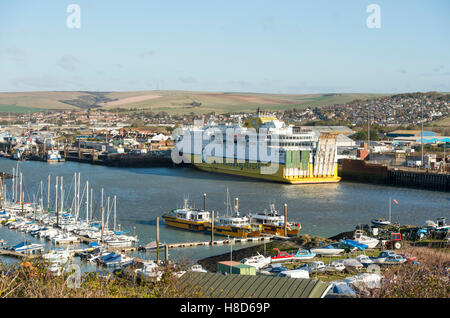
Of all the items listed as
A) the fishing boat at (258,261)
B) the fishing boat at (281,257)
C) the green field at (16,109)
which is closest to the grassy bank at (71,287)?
the fishing boat at (258,261)

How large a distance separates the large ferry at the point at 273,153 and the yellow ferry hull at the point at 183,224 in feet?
33.1

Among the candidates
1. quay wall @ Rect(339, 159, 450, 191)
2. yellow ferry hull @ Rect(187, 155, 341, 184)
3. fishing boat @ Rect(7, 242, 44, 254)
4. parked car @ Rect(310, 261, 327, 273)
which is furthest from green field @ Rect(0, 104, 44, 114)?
parked car @ Rect(310, 261, 327, 273)

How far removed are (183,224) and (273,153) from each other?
11.7m

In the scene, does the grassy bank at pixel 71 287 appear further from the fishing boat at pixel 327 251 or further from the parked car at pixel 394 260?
the fishing boat at pixel 327 251

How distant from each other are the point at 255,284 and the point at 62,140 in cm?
4631

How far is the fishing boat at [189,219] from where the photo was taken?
1397 cm

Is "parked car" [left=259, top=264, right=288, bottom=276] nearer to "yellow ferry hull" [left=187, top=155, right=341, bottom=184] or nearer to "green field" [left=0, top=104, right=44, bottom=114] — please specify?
"yellow ferry hull" [left=187, top=155, right=341, bottom=184]

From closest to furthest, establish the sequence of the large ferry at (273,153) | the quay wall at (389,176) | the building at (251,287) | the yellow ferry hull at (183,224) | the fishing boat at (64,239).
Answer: the building at (251,287) < the fishing boat at (64,239) < the yellow ferry hull at (183,224) < the quay wall at (389,176) < the large ferry at (273,153)

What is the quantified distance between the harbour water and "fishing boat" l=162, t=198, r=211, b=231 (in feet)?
0.64

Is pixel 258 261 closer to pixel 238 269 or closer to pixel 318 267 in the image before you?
pixel 318 267

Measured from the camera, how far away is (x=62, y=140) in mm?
49719

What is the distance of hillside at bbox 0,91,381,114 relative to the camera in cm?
8644
